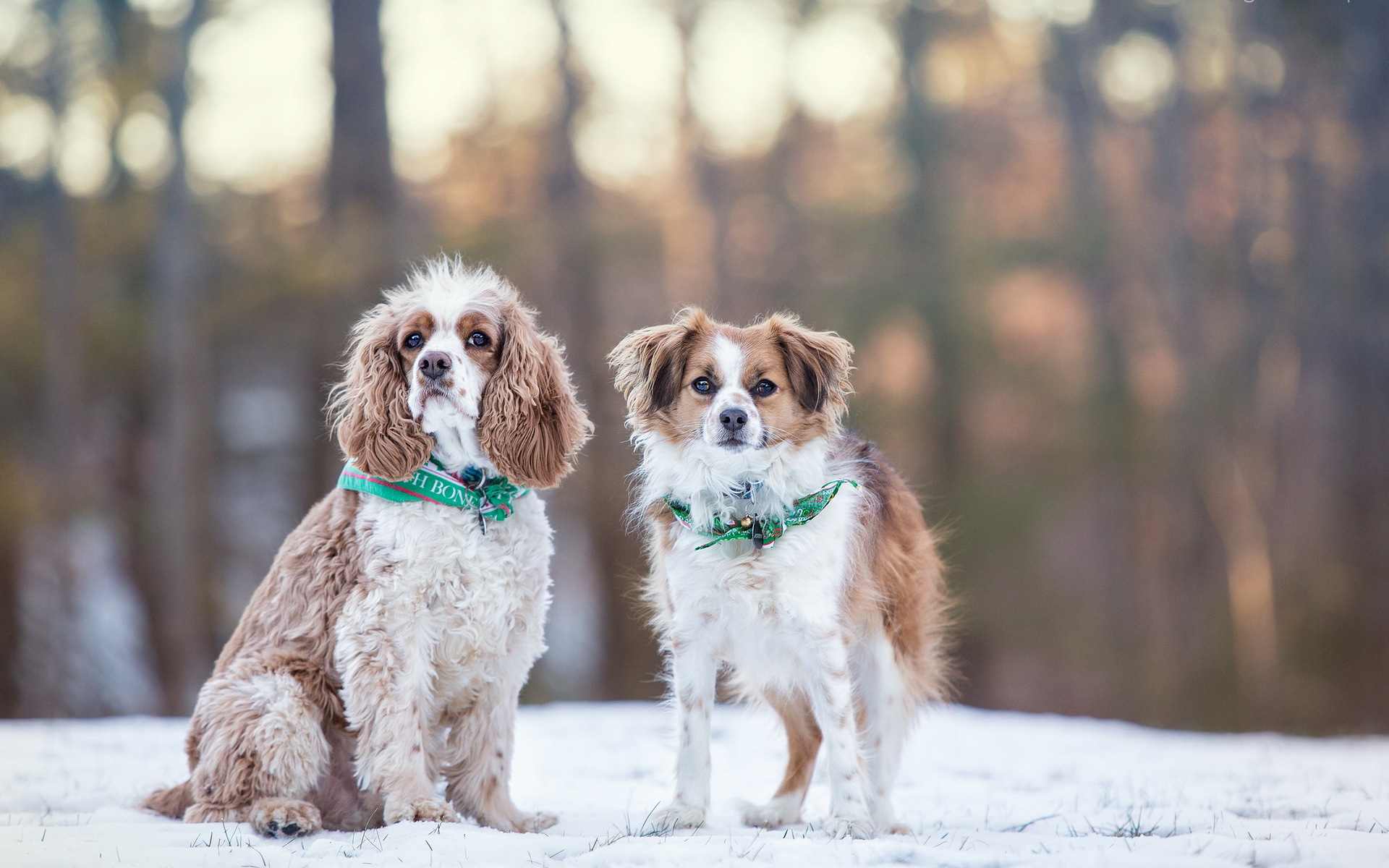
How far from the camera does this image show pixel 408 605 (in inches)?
156

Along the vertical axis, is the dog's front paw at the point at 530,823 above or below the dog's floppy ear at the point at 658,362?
below

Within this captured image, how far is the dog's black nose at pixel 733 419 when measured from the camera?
3900 millimetres

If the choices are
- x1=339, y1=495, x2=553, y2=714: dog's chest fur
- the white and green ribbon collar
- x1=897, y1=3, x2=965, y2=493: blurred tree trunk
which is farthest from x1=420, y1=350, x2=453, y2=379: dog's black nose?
x1=897, y1=3, x2=965, y2=493: blurred tree trunk

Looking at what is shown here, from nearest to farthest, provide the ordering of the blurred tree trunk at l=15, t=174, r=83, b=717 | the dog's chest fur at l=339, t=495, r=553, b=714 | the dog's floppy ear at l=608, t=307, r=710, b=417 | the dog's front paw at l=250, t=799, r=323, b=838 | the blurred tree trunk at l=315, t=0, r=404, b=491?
1. the dog's front paw at l=250, t=799, r=323, b=838
2. the dog's chest fur at l=339, t=495, r=553, b=714
3. the dog's floppy ear at l=608, t=307, r=710, b=417
4. the blurred tree trunk at l=15, t=174, r=83, b=717
5. the blurred tree trunk at l=315, t=0, r=404, b=491

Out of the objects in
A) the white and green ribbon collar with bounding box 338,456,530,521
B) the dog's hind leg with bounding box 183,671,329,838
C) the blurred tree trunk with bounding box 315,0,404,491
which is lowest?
the dog's hind leg with bounding box 183,671,329,838

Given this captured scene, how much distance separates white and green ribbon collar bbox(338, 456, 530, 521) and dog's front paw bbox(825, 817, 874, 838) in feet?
5.38

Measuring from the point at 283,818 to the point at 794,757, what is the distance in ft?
6.43

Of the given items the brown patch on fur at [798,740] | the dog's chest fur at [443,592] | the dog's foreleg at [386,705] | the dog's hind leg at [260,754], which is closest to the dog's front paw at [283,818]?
the dog's hind leg at [260,754]

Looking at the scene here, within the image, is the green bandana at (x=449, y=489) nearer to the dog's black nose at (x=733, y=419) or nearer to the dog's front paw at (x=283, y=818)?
the dog's black nose at (x=733, y=419)

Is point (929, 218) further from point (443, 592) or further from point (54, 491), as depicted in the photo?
point (443, 592)

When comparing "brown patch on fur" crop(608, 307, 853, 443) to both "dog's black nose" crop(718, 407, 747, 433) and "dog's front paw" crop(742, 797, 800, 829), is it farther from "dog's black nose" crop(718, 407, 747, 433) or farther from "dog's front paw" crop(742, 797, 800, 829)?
"dog's front paw" crop(742, 797, 800, 829)

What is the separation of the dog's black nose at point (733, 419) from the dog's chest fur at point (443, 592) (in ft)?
2.97

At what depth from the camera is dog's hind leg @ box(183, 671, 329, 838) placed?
3820mm

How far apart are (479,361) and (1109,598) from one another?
1067cm
